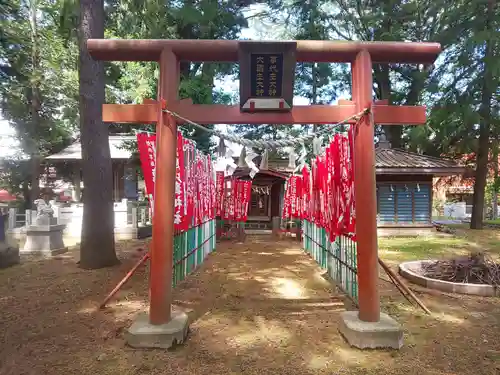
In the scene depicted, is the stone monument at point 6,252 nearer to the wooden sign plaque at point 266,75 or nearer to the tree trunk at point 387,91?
the wooden sign plaque at point 266,75

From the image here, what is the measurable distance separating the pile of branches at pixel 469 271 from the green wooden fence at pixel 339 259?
197 centimetres

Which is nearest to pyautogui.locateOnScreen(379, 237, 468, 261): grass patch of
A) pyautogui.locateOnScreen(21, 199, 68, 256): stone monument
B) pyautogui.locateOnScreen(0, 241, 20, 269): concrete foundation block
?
pyautogui.locateOnScreen(21, 199, 68, 256): stone monument

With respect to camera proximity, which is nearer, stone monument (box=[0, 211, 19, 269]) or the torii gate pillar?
the torii gate pillar

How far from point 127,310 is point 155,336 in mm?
1676

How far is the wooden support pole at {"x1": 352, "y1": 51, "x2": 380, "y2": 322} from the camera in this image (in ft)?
14.4

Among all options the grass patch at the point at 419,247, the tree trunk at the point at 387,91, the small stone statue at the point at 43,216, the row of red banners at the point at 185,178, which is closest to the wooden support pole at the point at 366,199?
the row of red banners at the point at 185,178

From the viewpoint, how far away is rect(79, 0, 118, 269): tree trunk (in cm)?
838

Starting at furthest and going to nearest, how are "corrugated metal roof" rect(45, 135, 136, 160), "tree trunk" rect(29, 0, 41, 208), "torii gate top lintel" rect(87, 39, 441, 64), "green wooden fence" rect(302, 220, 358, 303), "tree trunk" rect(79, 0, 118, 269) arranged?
"corrugated metal roof" rect(45, 135, 136, 160)
"tree trunk" rect(29, 0, 41, 208)
"tree trunk" rect(79, 0, 118, 269)
"green wooden fence" rect(302, 220, 358, 303)
"torii gate top lintel" rect(87, 39, 441, 64)

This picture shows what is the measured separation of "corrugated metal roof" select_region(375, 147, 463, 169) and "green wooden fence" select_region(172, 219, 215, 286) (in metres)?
9.65

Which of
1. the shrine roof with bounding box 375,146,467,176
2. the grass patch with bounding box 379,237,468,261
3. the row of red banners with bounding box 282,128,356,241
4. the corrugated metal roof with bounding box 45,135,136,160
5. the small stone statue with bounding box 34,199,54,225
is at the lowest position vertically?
the grass patch with bounding box 379,237,468,261

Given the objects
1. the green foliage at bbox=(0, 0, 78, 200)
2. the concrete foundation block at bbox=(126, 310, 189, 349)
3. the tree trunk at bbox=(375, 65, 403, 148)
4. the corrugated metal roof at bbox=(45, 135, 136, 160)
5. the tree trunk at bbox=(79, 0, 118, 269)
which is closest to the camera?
the concrete foundation block at bbox=(126, 310, 189, 349)

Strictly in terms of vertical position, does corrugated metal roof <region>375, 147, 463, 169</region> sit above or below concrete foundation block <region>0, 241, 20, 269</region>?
above

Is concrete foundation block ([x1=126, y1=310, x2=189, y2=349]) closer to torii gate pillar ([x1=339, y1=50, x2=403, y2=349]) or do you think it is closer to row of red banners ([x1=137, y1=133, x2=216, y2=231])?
row of red banners ([x1=137, y1=133, x2=216, y2=231])

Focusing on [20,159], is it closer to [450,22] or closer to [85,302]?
[85,302]
